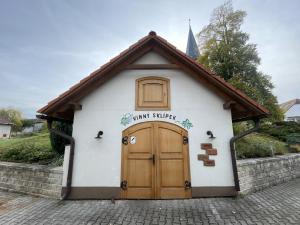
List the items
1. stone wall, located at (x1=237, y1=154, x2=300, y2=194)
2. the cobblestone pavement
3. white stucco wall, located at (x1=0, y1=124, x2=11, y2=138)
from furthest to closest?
white stucco wall, located at (x1=0, y1=124, x2=11, y2=138) < stone wall, located at (x1=237, y1=154, x2=300, y2=194) < the cobblestone pavement

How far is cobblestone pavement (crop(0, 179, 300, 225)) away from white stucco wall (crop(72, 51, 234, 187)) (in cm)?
70

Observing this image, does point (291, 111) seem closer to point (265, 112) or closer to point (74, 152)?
point (265, 112)

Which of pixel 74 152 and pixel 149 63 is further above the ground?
pixel 149 63

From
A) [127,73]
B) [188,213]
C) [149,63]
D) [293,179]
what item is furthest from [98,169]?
[293,179]

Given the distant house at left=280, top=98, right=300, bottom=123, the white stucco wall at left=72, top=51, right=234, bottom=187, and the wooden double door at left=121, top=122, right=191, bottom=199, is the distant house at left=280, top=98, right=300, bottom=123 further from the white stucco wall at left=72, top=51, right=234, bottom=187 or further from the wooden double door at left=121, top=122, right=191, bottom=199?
the wooden double door at left=121, top=122, right=191, bottom=199

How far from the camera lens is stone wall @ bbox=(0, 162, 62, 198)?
6.28 m

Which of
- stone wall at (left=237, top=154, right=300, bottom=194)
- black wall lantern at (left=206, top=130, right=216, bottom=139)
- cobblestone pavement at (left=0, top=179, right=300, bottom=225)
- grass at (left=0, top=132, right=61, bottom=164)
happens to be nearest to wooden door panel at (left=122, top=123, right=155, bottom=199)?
cobblestone pavement at (left=0, top=179, right=300, bottom=225)

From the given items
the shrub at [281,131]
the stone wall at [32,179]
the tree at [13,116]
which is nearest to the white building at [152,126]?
the stone wall at [32,179]

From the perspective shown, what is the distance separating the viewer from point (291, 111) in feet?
145

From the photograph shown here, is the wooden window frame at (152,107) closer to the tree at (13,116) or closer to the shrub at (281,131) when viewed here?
the shrub at (281,131)

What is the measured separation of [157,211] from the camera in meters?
5.02

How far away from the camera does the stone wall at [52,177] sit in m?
6.36

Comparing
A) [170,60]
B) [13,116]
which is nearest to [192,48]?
[170,60]

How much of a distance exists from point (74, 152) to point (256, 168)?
275 inches
